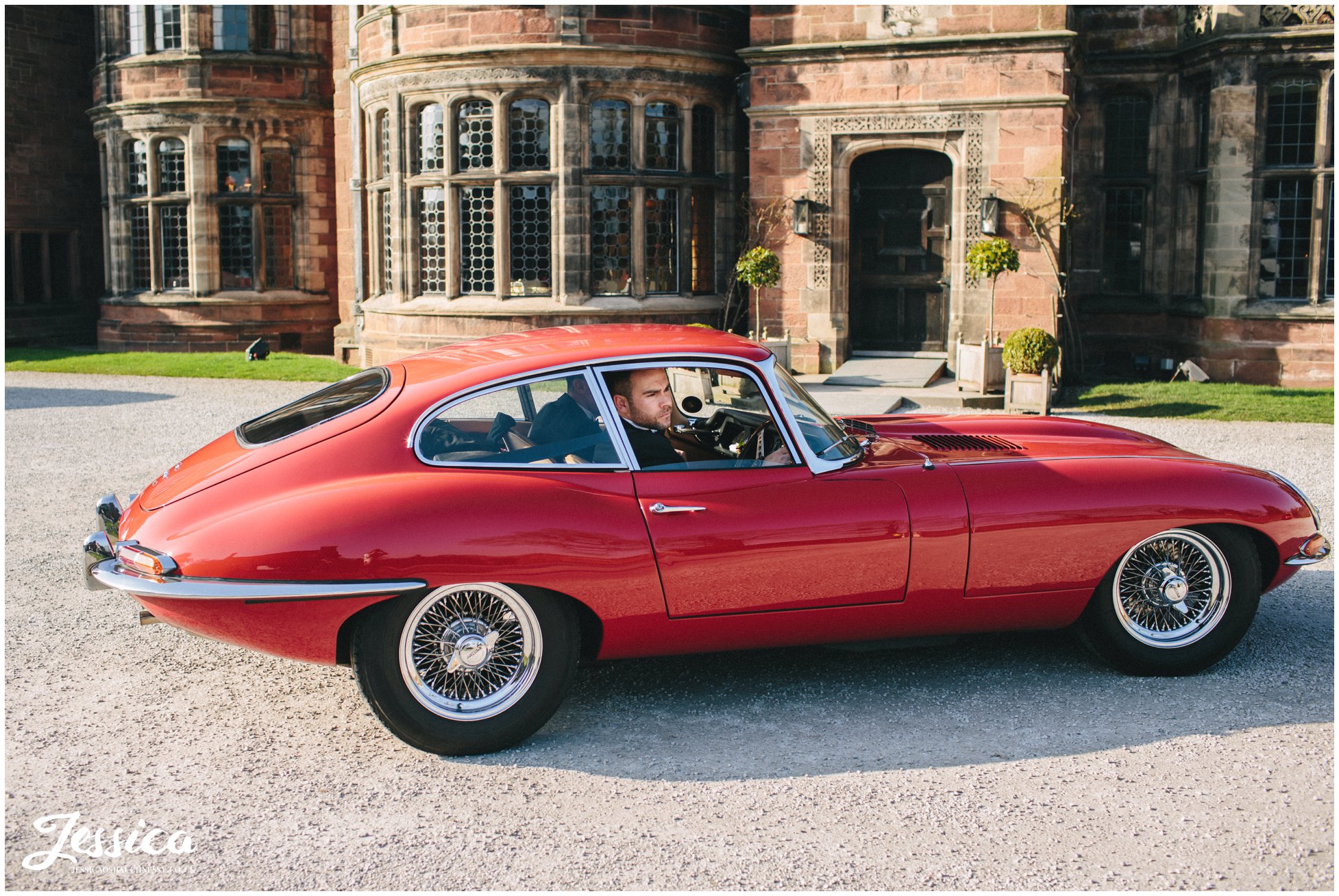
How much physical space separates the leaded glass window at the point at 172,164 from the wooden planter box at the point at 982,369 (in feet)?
47.1

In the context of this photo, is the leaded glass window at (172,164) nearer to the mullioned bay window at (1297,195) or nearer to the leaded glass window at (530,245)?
the leaded glass window at (530,245)

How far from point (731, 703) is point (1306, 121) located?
49.9 ft

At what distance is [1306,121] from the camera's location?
1670 centimetres

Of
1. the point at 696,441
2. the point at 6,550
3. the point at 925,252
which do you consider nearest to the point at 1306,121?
the point at 925,252

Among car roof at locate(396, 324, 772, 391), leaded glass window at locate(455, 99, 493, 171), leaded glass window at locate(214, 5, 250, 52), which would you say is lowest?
car roof at locate(396, 324, 772, 391)

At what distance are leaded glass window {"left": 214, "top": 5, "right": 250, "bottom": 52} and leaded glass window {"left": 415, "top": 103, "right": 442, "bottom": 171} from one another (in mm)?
6448

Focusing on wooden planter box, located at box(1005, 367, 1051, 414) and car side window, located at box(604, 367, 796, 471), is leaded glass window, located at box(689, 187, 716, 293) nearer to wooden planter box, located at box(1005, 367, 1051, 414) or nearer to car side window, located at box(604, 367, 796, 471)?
wooden planter box, located at box(1005, 367, 1051, 414)

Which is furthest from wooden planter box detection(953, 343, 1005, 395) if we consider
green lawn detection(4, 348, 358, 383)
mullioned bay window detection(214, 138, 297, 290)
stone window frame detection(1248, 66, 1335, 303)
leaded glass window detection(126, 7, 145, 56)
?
leaded glass window detection(126, 7, 145, 56)

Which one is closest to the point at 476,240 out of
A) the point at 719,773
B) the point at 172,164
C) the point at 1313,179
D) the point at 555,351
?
the point at 172,164

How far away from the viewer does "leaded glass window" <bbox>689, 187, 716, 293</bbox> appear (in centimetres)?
1755

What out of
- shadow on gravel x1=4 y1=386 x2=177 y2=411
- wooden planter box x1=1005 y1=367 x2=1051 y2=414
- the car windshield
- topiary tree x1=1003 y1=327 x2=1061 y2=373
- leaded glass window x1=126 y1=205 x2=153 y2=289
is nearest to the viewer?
the car windshield

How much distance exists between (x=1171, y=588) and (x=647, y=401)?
226 cm

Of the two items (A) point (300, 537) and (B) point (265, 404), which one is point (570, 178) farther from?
(A) point (300, 537)

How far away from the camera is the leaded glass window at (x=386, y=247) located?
1842cm
